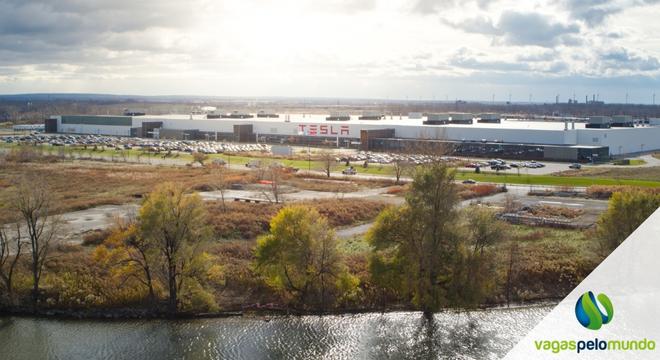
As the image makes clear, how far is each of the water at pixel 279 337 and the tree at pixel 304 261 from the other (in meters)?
0.49

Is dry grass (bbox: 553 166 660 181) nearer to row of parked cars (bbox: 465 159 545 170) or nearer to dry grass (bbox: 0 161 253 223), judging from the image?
row of parked cars (bbox: 465 159 545 170)

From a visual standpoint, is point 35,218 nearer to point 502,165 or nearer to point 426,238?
point 426,238

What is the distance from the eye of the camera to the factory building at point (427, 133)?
31.5m

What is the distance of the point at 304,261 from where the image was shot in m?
11.3

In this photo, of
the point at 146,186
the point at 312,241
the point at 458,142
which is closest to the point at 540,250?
the point at 312,241

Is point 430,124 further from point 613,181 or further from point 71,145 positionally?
point 71,145

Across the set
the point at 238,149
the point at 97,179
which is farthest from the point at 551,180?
the point at 238,149

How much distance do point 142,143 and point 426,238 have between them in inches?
1252

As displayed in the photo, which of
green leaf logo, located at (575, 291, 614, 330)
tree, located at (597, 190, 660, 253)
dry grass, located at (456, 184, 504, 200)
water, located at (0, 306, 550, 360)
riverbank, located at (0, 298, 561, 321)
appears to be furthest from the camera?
dry grass, located at (456, 184, 504, 200)

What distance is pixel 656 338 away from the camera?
1012 cm

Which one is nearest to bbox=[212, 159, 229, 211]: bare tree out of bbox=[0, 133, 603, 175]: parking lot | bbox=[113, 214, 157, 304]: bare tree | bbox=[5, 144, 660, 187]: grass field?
bbox=[5, 144, 660, 187]: grass field

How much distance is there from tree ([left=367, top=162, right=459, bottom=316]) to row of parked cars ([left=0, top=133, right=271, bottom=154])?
24959 mm

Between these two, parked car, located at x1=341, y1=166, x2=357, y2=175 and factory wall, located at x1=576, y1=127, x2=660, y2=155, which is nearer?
parked car, located at x1=341, y1=166, x2=357, y2=175

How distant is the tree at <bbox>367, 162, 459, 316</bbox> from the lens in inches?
433
